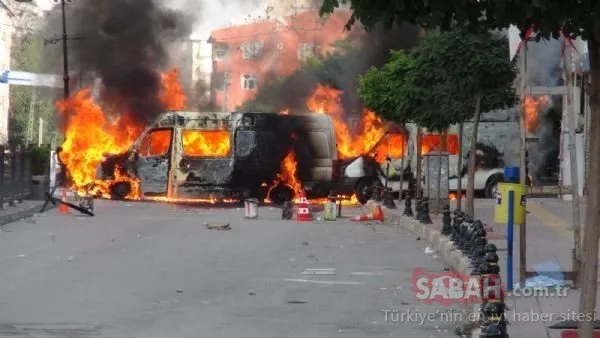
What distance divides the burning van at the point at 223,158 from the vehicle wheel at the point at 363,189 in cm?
122

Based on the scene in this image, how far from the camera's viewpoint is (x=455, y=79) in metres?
17.7

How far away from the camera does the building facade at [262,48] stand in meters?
46.9

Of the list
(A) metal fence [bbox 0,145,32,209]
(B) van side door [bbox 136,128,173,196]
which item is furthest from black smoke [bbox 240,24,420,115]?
(A) metal fence [bbox 0,145,32,209]

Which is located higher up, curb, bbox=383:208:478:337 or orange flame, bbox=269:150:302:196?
orange flame, bbox=269:150:302:196

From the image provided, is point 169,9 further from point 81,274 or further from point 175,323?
point 175,323

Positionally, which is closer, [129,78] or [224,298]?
[224,298]

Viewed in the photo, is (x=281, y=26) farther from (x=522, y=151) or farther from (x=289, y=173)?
(x=522, y=151)

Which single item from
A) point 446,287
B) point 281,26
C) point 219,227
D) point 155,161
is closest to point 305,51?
point 281,26

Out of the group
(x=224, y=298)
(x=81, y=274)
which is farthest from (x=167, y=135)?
(x=224, y=298)

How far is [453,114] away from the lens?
64.7ft

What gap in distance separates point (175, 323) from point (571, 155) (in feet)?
12.7

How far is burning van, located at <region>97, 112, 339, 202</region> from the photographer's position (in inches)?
1232

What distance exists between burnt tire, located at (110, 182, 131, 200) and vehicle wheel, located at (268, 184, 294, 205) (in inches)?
149

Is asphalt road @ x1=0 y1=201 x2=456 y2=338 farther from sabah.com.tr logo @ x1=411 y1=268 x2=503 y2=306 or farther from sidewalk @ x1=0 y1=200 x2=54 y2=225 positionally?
sidewalk @ x1=0 y1=200 x2=54 y2=225
